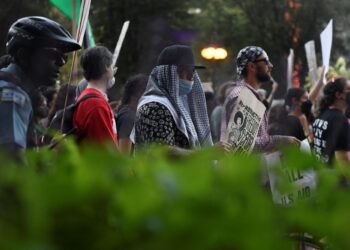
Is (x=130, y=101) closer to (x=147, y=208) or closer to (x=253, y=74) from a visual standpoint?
(x=253, y=74)

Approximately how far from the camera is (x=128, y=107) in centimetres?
753

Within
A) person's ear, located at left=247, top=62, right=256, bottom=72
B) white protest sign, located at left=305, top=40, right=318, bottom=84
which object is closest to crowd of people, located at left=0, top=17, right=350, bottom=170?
person's ear, located at left=247, top=62, right=256, bottom=72

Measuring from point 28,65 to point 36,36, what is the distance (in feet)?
0.44

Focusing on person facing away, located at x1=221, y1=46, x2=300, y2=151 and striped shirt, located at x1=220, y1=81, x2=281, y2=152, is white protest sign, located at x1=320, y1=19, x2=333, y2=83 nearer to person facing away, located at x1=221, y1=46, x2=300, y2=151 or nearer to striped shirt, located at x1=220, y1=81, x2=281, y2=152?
person facing away, located at x1=221, y1=46, x2=300, y2=151

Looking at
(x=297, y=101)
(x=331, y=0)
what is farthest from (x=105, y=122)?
(x=331, y=0)

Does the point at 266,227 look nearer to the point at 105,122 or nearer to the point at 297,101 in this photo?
the point at 105,122

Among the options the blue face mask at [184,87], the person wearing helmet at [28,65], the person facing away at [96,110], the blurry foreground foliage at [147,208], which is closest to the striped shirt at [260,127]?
the blue face mask at [184,87]

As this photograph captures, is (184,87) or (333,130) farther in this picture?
(333,130)

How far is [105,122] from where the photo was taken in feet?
16.2

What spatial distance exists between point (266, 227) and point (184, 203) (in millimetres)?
128

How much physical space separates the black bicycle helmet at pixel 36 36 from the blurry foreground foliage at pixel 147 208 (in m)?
2.46

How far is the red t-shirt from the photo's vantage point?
490cm

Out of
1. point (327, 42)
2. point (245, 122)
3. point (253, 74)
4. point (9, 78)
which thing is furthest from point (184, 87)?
point (327, 42)

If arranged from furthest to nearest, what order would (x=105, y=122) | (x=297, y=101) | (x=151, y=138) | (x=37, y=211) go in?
(x=297, y=101) < (x=151, y=138) < (x=105, y=122) < (x=37, y=211)
